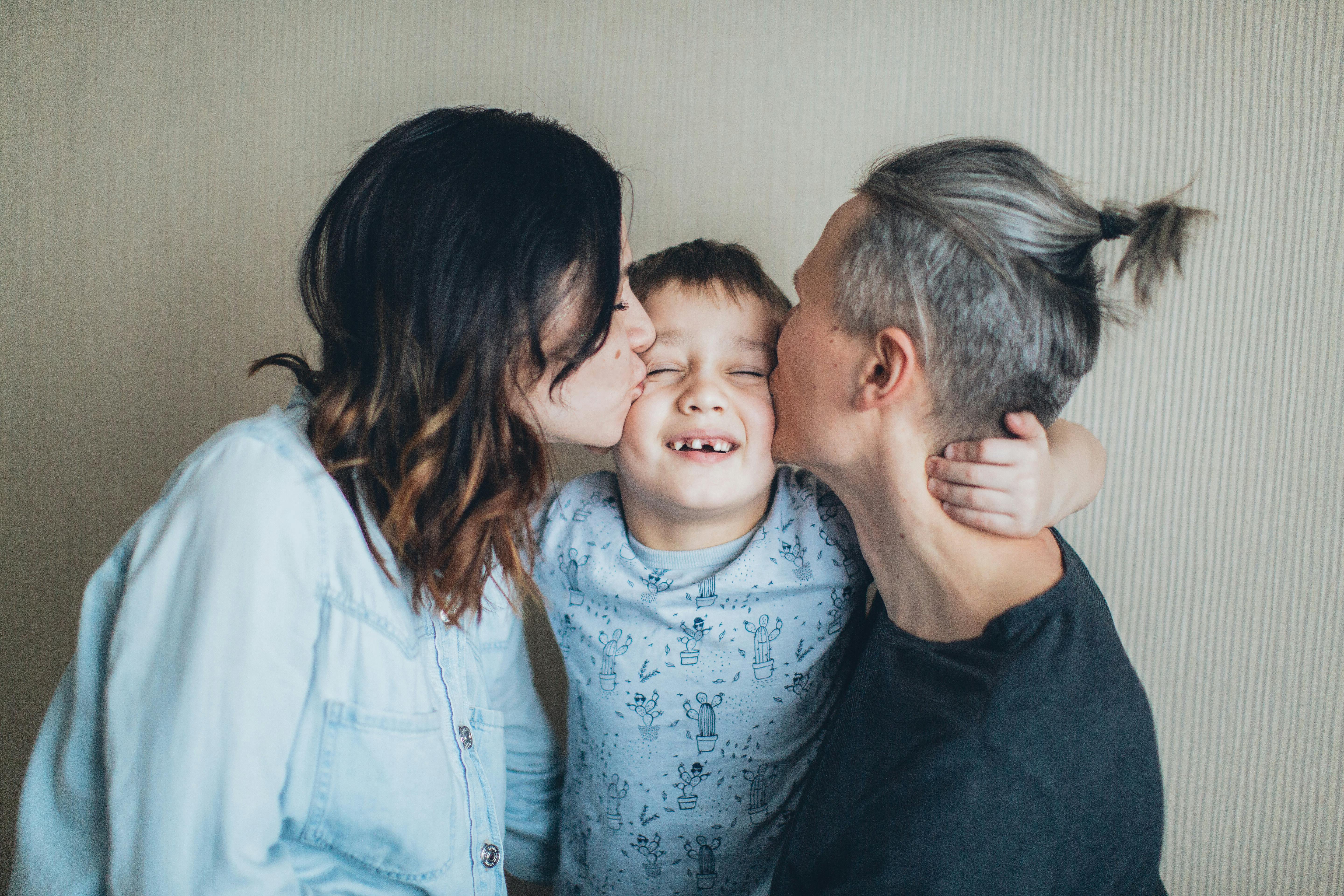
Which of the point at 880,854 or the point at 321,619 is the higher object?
the point at 321,619

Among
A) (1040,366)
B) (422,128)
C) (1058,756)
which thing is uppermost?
(422,128)

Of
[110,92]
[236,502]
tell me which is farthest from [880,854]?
[110,92]

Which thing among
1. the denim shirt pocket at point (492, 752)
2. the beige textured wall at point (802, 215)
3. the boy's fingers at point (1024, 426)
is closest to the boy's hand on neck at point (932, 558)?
the boy's fingers at point (1024, 426)

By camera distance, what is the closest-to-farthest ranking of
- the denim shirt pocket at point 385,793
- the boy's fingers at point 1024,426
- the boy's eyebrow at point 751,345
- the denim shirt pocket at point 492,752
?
the denim shirt pocket at point 385,793, the boy's fingers at point 1024,426, the denim shirt pocket at point 492,752, the boy's eyebrow at point 751,345

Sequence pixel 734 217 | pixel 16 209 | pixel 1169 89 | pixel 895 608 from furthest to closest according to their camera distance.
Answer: pixel 16 209 → pixel 734 217 → pixel 1169 89 → pixel 895 608

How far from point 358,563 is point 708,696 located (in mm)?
571

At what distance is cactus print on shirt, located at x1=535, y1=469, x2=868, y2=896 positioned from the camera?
113cm

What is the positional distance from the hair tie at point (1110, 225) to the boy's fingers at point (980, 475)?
12.6 inches

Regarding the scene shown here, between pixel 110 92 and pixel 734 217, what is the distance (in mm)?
1284

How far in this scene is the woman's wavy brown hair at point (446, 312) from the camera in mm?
849

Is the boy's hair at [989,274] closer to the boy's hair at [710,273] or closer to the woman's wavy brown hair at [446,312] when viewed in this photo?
the boy's hair at [710,273]

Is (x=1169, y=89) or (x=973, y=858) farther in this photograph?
(x=1169, y=89)

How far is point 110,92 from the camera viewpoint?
1459mm

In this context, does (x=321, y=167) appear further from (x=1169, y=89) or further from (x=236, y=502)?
(x=1169, y=89)
